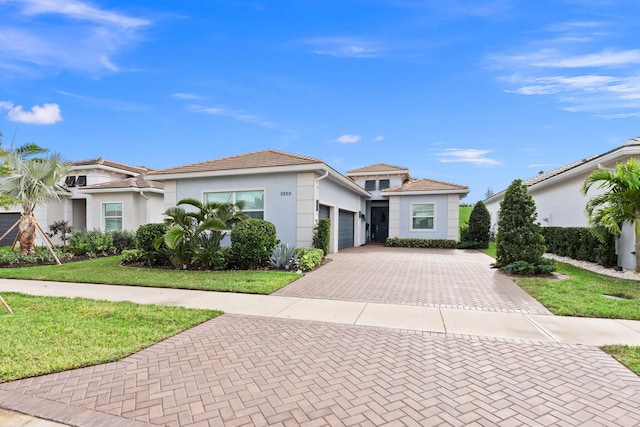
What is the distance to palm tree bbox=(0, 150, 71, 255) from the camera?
493 inches

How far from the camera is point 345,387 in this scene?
3199 mm

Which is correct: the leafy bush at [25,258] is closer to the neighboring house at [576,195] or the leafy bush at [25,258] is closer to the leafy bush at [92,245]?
the leafy bush at [92,245]

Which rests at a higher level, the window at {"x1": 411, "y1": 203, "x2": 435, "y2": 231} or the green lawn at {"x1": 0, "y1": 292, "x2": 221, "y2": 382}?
the window at {"x1": 411, "y1": 203, "x2": 435, "y2": 231}

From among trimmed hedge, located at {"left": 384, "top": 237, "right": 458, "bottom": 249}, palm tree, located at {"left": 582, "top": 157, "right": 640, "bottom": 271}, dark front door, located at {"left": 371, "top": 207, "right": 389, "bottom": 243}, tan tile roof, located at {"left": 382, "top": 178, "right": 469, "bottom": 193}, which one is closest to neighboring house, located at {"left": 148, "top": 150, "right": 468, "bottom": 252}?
tan tile roof, located at {"left": 382, "top": 178, "right": 469, "bottom": 193}

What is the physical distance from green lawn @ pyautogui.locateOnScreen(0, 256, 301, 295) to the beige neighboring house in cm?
706

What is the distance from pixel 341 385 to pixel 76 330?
4176 millimetres

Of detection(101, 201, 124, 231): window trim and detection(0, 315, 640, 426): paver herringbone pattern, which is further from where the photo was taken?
detection(101, 201, 124, 231): window trim

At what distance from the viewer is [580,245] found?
12.4 metres

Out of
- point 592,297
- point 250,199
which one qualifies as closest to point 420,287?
point 592,297

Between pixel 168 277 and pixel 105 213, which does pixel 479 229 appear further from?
pixel 105 213

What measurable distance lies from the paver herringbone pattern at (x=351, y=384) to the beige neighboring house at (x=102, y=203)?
15.7 meters

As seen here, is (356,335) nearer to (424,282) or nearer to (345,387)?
(345,387)

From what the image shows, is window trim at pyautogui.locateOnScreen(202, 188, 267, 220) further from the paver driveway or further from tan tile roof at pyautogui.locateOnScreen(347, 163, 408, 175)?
tan tile roof at pyautogui.locateOnScreen(347, 163, 408, 175)

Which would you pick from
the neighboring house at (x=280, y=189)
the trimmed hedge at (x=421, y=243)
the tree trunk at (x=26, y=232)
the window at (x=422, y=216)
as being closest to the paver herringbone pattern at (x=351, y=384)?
the neighboring house at (x=280, y=189)
